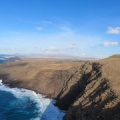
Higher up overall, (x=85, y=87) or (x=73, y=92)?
(x=85, y=87)

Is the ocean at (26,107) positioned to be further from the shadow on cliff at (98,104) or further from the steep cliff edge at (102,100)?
the steep cliff edge at (102,100)

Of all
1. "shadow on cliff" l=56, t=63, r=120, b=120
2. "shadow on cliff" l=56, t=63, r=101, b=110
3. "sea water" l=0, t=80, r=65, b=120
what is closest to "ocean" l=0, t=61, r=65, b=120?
"sea water" l=0, t=80, r=65, b=120

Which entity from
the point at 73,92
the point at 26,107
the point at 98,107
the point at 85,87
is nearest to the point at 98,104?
the point at 98,107

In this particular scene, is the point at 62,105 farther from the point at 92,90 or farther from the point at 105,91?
the point at 105,91

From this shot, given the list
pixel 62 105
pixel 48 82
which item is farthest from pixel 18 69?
pixel 62 105

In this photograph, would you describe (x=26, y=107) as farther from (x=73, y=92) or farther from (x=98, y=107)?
(x=98, y=107)

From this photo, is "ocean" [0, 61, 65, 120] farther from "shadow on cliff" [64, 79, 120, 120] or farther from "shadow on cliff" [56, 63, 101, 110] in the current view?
"shadow on cliff" [64, 79, 120, 120]
